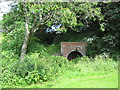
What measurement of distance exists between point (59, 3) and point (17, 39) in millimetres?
3545

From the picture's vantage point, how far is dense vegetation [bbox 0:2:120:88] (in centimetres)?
487

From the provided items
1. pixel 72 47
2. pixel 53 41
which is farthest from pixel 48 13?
pixel 53 41

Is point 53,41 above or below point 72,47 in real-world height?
above

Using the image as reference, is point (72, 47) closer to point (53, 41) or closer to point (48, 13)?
point (53, 41)

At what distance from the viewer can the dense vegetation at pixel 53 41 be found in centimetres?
487

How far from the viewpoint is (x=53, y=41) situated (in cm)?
1195

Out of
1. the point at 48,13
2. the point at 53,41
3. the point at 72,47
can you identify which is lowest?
the point at 72,47

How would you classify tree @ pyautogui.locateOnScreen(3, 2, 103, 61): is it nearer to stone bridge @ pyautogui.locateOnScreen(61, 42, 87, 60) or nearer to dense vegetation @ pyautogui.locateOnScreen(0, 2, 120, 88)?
dense vegetation @ pyautogui.locateOnScreen(0, 2, 120, 88)

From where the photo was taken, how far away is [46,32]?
12.4 metres

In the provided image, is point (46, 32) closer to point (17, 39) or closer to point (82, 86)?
point (17, 39)

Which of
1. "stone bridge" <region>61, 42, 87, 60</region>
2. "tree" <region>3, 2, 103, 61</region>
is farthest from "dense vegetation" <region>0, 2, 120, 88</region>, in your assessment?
"stone bridge" <region>61, 42, 87, 60</region>

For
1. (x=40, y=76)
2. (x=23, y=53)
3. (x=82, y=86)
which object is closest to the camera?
(x=82, y=86)

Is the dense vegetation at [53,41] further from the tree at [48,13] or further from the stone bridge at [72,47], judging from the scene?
the stone bridge at [72,47]

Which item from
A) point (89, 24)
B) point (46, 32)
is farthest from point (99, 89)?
point (46, 32)
